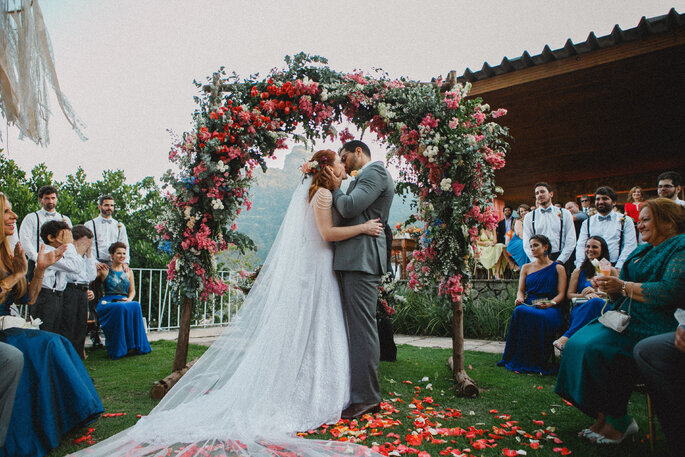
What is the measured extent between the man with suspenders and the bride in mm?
3816

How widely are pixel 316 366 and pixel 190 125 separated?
2655mm

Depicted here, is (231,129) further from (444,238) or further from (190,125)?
(444,238)

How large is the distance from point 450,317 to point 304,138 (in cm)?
372

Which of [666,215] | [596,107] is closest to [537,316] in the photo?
[666,215]

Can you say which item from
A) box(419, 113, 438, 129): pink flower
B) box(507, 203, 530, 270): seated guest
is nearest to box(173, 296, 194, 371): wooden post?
box(419, 113, 438, 129): pink flower

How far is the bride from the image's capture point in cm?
260

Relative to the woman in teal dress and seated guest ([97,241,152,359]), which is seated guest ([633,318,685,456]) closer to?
the woman in teal dress

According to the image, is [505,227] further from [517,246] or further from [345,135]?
[345,135]

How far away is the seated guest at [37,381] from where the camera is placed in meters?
2.49

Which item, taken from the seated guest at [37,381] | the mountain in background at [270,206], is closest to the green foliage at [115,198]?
the seated guest at [37,381]

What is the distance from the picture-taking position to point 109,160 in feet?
28.9

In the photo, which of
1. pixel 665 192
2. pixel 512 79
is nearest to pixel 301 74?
pixel 512 79

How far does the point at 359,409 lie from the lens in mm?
3184

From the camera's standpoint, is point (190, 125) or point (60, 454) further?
point (190, 125)
